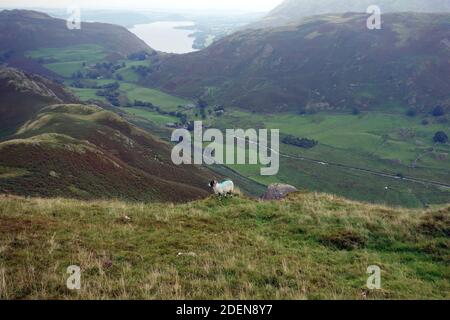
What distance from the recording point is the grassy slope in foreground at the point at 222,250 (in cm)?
1276

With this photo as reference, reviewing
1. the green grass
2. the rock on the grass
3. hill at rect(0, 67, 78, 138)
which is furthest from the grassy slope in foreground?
hill at rect(0, 67, 78, 138)

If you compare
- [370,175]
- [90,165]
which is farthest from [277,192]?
[370,175]

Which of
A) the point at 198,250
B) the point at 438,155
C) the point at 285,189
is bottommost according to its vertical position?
the point at 438,155

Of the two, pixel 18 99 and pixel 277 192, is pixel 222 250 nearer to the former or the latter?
pixel 277 192

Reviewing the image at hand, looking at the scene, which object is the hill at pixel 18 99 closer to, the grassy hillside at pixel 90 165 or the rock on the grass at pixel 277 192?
the grassy hillside at pixel 90 165

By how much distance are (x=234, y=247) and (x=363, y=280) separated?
5.10m

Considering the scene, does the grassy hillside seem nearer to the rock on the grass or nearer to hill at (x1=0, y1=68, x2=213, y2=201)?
hill at (x1=0, y1=68, x2=213, y2=201)

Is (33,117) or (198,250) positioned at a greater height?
(198,250)

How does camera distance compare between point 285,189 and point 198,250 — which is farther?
point 285,189

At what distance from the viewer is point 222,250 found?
53.0 feet

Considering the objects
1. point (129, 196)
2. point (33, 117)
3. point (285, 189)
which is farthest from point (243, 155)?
point (285, 189)

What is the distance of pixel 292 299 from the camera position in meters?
11.8
